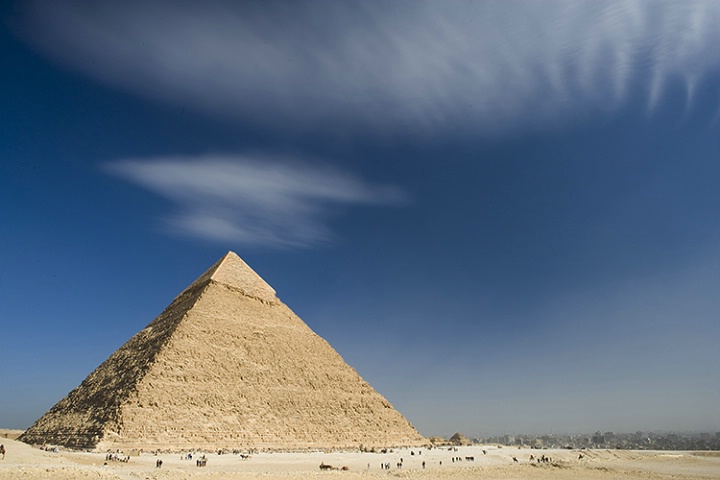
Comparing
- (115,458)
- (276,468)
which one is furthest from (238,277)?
(276,468)

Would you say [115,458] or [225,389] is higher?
[225,389]

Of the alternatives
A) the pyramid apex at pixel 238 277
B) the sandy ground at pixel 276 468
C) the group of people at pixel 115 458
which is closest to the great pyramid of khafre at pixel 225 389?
the pyramid apex at pixel 238 277

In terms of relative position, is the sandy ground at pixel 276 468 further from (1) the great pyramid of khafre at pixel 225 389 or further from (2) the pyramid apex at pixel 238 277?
(2) the pyramid apex at pixel 238 277

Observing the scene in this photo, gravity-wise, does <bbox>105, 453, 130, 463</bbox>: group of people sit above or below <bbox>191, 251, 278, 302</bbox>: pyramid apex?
below

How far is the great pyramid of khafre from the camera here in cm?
2586

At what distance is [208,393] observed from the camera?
29.0 meters

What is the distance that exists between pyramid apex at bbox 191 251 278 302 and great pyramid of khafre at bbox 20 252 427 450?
0.42ft

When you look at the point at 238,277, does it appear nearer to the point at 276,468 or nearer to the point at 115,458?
the point at 115,458

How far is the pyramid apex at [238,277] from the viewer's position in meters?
41.7

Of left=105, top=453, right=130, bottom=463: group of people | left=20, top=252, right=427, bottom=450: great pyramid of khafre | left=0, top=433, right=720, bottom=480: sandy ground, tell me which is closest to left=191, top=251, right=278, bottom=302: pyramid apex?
left=20, top=252, right=427, bottom=450: great pyramid of khafre

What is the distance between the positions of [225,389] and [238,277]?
14.7m

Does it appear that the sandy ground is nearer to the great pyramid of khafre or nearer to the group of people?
the group of people

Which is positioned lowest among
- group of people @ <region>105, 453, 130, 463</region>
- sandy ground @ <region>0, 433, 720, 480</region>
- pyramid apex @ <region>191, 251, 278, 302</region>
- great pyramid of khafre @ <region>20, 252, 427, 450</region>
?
sandy ground @ <region>0, 433, 720, 480</region>

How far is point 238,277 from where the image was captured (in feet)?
141
